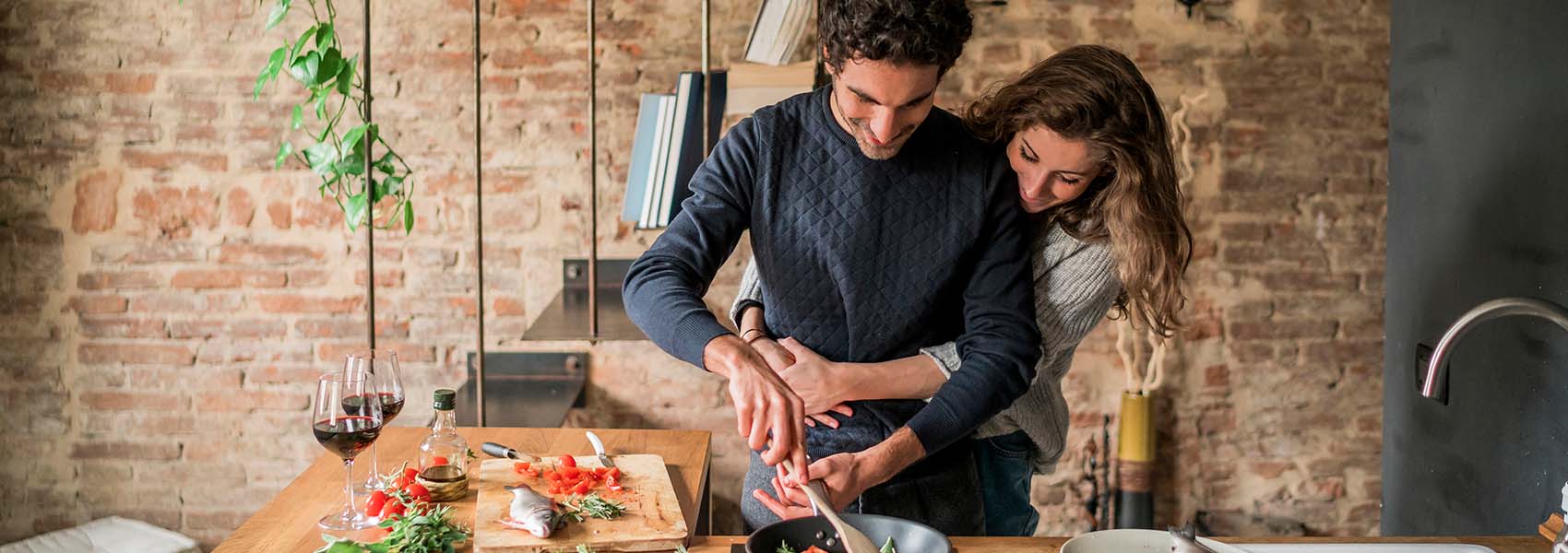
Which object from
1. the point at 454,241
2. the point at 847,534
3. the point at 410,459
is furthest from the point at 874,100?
the point at 454,241

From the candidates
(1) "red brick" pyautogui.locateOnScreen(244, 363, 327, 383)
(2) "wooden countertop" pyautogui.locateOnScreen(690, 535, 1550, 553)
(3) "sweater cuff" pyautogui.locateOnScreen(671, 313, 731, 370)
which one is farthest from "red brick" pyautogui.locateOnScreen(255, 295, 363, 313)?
(2) "wooden countertop" pyautogui.locateOnScreen(690, 535, 1550, 553)

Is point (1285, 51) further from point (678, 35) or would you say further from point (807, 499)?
point (807, 499)

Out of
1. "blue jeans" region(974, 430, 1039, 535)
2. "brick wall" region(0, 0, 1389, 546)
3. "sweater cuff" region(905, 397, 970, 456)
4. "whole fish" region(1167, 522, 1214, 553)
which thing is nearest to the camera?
"whole fish" region(1167, 522, 1214, 553)

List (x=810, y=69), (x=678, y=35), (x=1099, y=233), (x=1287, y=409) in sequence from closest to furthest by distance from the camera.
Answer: (x=1099, y=233), (x=810, y=69), (x=678, y=35), (x=1287, y=409)

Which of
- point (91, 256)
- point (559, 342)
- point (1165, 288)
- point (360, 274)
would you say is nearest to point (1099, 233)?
point (1165, 288)

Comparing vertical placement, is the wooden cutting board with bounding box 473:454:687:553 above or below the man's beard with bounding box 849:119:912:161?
below

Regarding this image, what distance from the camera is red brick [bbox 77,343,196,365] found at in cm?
325

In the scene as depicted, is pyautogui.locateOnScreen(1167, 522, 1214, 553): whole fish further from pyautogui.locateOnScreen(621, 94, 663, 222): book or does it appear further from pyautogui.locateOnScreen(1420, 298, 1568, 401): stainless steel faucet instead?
pyautogui.locateOnScreen(621, 94, 663, 222): book

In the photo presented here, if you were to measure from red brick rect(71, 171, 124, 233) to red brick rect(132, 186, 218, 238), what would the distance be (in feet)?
0.21

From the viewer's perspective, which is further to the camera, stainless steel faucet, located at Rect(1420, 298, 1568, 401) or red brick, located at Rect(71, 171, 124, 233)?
red brick, located at Rect(71, 171, 124, 233)

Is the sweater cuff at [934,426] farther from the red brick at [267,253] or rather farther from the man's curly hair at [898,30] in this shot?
the red brick at [267,253]

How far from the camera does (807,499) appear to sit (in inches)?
62.1

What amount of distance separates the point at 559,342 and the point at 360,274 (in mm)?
563

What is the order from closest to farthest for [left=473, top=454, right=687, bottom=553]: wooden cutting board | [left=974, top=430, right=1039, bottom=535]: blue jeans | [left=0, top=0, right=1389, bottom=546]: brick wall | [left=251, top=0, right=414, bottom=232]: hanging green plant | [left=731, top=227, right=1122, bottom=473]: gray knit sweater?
A: 1. [left=473, top=454, right=687, bottom=553]: wooden cutting board
2. [left=731, top=227, right=1122, bottom=473]: gray knit sweater
3. [left=974, top=430, right=1039, bottom=535]: blue jeans
4. [left=251, top=0, right=414, bottom=232]: hanging green plant
5. [left=0, top=0, right=1389, bottom=546]: brick wall
